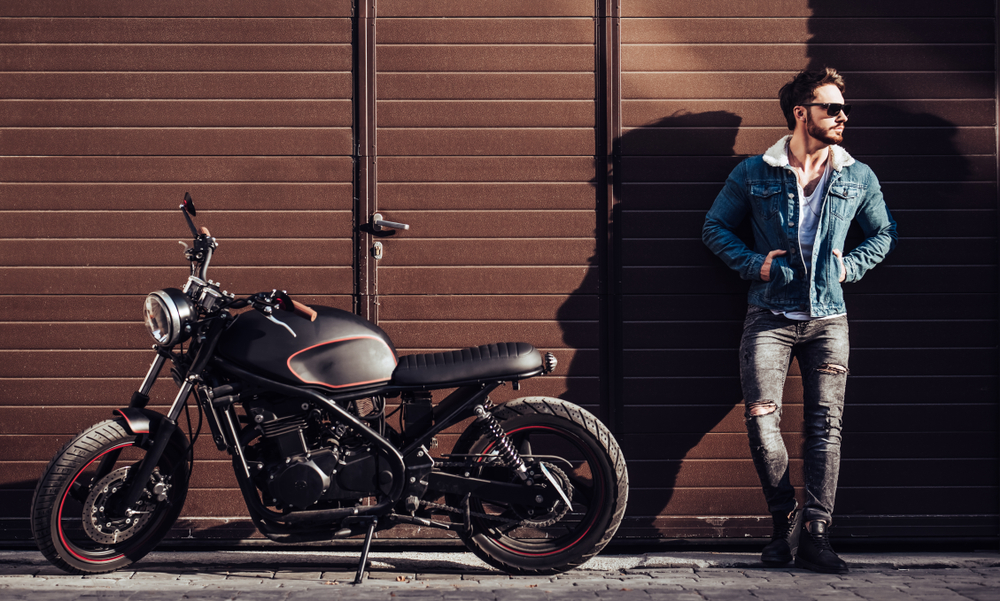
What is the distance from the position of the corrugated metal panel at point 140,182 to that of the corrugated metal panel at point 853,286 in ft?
5.63

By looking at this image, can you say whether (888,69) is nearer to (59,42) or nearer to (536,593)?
(536,593)

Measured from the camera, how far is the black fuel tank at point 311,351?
11.2ft

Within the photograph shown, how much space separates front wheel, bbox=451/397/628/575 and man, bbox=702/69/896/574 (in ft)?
2.79

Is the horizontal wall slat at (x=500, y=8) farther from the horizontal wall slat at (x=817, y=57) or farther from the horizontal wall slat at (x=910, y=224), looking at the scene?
the horizontal wall slat at (x=910, y=224)

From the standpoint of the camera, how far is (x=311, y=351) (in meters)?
3.44

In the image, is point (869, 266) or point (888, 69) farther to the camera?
point (888, 69)

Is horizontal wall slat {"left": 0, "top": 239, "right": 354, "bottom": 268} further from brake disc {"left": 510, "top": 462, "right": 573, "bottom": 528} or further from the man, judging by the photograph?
the man

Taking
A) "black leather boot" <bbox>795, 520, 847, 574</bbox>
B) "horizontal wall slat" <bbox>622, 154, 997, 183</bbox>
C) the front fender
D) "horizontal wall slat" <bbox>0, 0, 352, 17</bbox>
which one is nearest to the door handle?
"horizontal wall slat" <bbox>0, 0, 352, 17</bbox>

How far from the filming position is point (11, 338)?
4.27 m

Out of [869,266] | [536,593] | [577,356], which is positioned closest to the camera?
[536,593]

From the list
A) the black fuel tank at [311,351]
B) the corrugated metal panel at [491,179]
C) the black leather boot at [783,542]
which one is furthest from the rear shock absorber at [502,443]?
the black leather boot at [783,542]

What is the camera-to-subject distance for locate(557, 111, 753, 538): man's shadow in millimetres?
4320

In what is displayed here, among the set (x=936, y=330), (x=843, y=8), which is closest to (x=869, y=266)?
(x=936, y=330)

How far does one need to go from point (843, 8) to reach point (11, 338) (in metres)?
4.88
